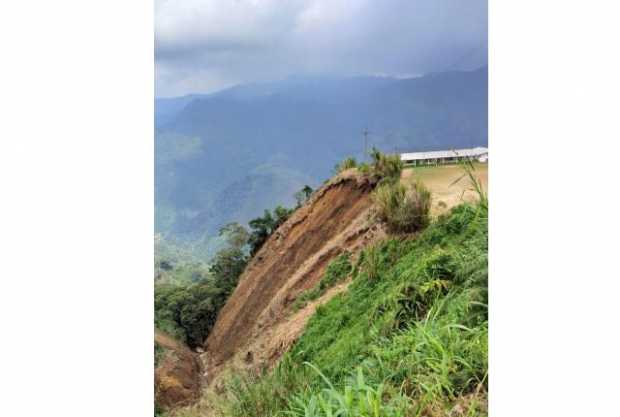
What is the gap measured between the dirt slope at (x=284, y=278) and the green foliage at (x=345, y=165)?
41mm

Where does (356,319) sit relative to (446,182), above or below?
below

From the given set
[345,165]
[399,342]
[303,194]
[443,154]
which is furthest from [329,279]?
[443,154]

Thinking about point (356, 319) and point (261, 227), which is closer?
point (356, 319)

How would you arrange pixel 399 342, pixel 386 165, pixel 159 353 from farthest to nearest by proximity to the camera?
pixel 159 353 → pixel 386 165 → pixel 399 342

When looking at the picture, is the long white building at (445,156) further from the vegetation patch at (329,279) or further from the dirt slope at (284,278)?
the vegetation patch at (329,279)

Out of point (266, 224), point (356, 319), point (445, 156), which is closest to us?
point (445, 156)

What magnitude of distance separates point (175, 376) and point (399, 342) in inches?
46.3

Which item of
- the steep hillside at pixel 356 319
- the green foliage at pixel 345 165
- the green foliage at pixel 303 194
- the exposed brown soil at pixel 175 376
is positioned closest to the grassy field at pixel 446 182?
the steep hillside at pixel 356 319

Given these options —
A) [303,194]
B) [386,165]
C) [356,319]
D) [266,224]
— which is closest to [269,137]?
[303,194]

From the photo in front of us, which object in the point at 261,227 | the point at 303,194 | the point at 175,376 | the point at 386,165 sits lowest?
the point at 175,376

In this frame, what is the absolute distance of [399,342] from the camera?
9.25 feet

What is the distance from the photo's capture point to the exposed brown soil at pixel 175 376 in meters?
3.36

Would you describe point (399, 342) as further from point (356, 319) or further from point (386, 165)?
point (386, 165)
